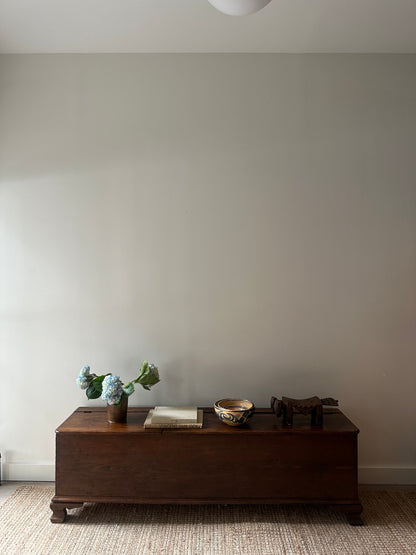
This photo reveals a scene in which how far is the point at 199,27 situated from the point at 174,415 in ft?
6.78

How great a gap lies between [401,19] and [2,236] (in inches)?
98.8

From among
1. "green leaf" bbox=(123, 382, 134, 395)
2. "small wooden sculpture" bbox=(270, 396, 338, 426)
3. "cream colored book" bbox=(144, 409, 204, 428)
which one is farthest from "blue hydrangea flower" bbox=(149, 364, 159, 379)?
"small wooden sculpture" bbox=(270, 396, 338, 426)

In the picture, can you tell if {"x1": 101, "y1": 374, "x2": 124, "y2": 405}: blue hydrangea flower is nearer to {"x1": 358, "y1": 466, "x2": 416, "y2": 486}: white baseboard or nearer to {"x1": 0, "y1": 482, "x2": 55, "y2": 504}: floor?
{"x1": 0, "y1": 482, "x2": 55, "y2": 504}: floor

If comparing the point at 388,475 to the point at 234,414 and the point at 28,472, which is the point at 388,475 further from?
the point at 28,472

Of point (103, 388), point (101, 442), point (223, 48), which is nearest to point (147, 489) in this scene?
point (101, 442)

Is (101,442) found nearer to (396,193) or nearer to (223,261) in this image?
(223,261)

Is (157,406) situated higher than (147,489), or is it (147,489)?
(157,406)

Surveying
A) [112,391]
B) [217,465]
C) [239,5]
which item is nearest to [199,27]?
[239,5]

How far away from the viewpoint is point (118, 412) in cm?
239

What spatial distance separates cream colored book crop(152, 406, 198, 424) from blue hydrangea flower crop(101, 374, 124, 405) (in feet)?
0.72

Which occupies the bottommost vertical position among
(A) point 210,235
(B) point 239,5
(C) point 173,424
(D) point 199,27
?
(C) point 173,424

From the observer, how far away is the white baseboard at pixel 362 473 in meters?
2.69

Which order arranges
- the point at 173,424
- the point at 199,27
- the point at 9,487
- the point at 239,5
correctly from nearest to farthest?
the point at 239,5
the point at 173,424
the point at 199,27
the point at 9,487

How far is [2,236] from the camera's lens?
271 centimetres
